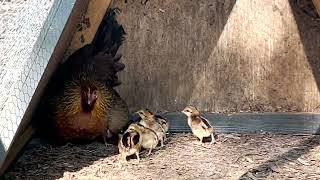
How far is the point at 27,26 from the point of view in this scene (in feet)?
8.32

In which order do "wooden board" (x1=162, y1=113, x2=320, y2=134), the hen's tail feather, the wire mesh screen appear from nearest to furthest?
the wire mesh screen, "wooden board" (x1=162, y1=113, x2=320, y2=134), the hen's tail feather

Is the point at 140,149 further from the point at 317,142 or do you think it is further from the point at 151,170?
the point at 317,142

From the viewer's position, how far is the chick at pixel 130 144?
3.15 m

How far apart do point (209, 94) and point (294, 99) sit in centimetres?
47

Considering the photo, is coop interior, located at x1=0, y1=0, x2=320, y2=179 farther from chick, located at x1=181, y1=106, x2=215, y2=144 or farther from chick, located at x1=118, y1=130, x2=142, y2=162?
chick, located at x1=118, y1=130, x2=142, y2=162

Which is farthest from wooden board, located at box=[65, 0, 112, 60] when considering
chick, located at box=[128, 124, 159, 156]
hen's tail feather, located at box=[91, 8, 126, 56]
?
chick, located at box=[128, 124, 159, 156]

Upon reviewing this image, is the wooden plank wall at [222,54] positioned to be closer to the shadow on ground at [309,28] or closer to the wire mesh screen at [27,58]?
the shadow on ground at [309,28]

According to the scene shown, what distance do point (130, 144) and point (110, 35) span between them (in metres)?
0.84

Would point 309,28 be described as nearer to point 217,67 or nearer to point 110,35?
point 217,67

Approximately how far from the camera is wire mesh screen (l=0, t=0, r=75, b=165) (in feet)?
7.89

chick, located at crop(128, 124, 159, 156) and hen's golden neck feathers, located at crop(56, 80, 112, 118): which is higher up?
hen's golden neck feathers, located at crop(56, 80, 112, 118)

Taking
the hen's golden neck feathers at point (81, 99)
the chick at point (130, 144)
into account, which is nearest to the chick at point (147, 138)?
the chick at point (130, 144)

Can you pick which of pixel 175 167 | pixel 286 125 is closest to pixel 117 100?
pixel 175 167

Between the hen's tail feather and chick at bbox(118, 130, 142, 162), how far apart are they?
726mm
